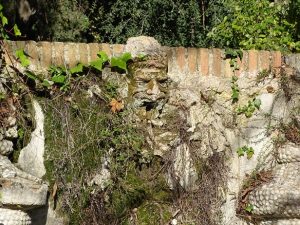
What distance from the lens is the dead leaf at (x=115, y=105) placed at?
150 inches

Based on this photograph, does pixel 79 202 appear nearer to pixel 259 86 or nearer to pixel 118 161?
pixel 118 161

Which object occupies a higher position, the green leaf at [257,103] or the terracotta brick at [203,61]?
the terracotta brick at [203,61]

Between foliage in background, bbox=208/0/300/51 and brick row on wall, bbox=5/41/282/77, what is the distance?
1042 mm

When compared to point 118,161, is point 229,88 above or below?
above

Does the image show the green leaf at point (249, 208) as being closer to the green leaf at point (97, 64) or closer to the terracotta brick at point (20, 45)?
the green leaf at point (97, 64)

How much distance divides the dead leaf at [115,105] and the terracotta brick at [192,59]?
2.07 feet

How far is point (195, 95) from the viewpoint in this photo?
4.12 m

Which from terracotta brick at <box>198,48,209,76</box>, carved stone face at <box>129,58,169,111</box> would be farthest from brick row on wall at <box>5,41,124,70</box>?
terracotta brick at <box>198,48,209,76</box>

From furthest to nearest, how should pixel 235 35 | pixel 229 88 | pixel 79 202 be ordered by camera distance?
pixel 235 35
pixel 229 88
pixel 79 202

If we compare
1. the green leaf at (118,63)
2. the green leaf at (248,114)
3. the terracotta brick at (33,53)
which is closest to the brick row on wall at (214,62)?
the green leaf at (248,114)

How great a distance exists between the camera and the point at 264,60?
4258mm

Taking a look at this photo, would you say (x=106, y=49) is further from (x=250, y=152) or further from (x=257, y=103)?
(x=250, y=152)

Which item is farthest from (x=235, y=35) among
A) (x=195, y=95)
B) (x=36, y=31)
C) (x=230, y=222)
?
(x=36, y=31)

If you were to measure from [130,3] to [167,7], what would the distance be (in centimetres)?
45
